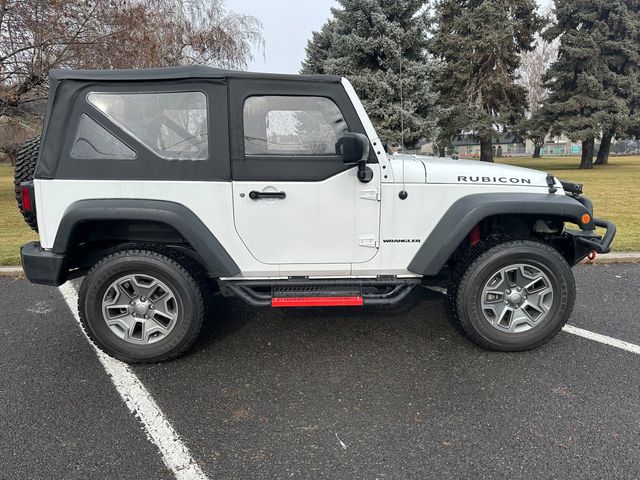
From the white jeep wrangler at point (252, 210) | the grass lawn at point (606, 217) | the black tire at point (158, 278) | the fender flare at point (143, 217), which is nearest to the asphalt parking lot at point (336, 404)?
the black tire at point (158, 278)

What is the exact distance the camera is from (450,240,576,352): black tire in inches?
123

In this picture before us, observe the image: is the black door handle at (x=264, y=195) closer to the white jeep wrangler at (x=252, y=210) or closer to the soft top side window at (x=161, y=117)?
the white jeep wrangler at (x=252, y=210)

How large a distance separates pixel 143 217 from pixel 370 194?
5.13ft

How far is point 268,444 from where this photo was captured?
2283mm

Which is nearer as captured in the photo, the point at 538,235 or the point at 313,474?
the point at 313,474

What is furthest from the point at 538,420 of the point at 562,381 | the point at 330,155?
the point at 330,155

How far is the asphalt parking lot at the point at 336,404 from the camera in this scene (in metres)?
2.14

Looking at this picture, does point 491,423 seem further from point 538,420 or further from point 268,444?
point 268,444

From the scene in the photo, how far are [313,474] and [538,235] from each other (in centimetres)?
260

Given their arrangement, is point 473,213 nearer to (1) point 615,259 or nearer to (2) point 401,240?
(2) point 401,240

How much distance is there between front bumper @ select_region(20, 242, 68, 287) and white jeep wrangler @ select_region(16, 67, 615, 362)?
0.05ft

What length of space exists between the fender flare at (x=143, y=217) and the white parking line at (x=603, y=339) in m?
2.93

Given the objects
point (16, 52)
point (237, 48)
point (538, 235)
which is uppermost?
point (237, 48)

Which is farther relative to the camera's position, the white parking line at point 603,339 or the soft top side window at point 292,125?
the white parking line at point 603,339
